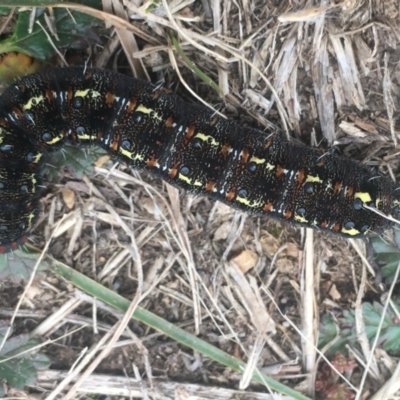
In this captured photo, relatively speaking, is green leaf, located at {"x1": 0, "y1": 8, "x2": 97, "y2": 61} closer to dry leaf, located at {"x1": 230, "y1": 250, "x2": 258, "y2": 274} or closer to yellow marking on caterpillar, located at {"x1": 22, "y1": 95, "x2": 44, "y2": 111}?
yellow marking on caterpillar, located at {"x1": 22, "y1": 95, "x2": 44, "y2": 111}

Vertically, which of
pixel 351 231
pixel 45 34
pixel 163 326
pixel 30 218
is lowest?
pixel 163 326

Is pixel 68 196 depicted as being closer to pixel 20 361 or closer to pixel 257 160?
pixel 20 361

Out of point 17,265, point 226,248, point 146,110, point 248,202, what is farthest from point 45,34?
point 226,248

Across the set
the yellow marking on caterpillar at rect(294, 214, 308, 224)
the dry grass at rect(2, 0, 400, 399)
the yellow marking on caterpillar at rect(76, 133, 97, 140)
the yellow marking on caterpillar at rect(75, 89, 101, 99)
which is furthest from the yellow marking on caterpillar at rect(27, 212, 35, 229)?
the yellow marking on caterpillar at rect(294, 214, 308, 224)

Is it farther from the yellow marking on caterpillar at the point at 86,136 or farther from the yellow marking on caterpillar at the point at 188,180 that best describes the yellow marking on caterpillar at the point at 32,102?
the yellow marking on caterpillar at the point at 188,180

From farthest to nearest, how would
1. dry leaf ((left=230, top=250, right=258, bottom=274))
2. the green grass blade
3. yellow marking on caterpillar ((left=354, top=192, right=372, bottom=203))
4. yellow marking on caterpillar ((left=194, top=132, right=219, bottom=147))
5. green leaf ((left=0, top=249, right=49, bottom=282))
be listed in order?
dry leaf ((left=230, top=250, right=258, bottom=274))
the green grass blade
green leaf ((left=0, top=249, right=49, bottom=282))
yellow marking on caterpillar ((left=354, top=192, right=372, bottom=203))
yellow marking on caterpillar ((left=194, top=132, right=219, bottom=147))
